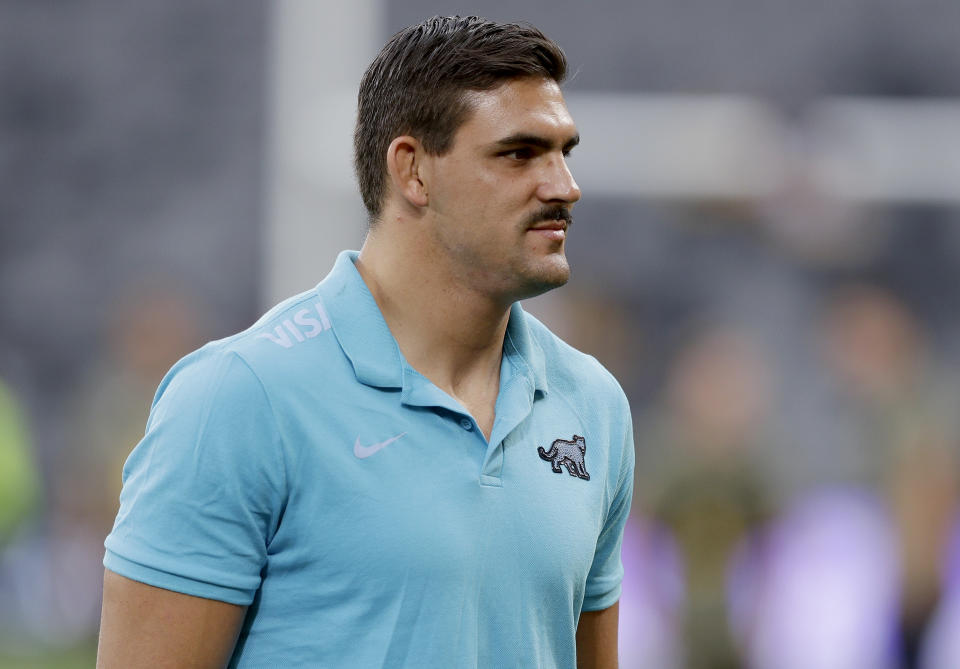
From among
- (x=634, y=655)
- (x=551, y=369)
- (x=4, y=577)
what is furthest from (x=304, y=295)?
(x=4, y=577)

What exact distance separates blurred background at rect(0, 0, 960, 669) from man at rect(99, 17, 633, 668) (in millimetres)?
3676

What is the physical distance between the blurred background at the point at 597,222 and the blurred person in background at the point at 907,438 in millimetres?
22

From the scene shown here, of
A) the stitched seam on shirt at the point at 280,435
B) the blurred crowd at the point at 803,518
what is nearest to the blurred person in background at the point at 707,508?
the blurred crowd at the point at 803,518

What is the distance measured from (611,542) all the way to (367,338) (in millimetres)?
528

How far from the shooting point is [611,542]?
215 centimetres

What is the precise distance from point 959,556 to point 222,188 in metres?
4.95

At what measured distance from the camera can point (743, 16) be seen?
836 cm

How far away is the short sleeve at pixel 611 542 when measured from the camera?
2125 millimetres

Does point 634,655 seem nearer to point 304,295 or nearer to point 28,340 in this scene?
point 304,295

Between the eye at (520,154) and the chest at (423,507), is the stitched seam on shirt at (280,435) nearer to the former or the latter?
the chest at (423,507)

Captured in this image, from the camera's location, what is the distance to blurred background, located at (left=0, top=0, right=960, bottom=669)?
238 inches

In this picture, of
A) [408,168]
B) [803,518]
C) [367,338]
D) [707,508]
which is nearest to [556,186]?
[408,168]

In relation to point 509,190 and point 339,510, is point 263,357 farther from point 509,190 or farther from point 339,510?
point 509,190

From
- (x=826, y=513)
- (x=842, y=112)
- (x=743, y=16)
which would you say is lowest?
(x=826, y=513)
